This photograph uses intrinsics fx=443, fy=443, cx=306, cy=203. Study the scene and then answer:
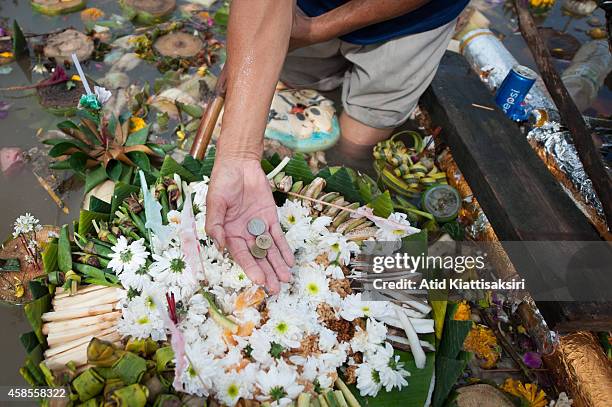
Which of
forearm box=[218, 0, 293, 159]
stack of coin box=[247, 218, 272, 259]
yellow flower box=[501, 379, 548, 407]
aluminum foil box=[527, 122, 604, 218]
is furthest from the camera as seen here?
aluminum foil box=[527, 122, 604, 218]

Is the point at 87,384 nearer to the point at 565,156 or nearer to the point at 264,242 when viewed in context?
the point at 264,242

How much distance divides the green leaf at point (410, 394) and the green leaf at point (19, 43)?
131 inches

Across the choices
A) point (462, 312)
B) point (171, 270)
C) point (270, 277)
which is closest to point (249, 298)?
point (270, 277)

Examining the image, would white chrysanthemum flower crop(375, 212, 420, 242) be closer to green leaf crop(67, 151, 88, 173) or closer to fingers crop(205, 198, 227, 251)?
fingers crop(205, 198, 227, 251)

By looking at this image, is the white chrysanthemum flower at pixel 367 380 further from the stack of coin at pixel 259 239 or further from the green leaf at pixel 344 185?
the green leaf at pixel 344 185

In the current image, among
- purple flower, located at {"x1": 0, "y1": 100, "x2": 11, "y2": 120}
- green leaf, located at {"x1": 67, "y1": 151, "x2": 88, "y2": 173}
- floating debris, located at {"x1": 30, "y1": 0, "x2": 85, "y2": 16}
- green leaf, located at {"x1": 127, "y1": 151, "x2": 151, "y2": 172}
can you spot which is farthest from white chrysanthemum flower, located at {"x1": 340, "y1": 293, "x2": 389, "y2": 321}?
floating debris, located at {"x1": 30, "y1": 0, "x2": 85, "y2": 16}

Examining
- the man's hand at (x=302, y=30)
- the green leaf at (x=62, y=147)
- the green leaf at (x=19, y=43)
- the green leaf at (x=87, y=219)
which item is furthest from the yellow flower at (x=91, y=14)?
the green leaf at (x=87, y=219)

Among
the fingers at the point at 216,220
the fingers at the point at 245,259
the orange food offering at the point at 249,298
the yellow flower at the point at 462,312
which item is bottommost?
the yellow flower at the point at 462,312

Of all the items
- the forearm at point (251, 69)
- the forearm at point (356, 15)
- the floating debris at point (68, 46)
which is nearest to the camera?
the forearm at point (251, 69)

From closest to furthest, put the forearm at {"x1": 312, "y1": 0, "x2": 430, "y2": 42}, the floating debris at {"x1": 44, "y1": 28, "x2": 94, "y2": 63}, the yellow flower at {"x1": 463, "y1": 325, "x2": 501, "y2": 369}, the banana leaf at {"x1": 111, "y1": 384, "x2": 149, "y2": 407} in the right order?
the banana leaf at {"x1": 111, "y1": 384, "x2": 149, "y2": 407} < the yellow flower at {"x1": 463, "y1": 325, "x2": 501, "y2": 369} < the forearm at {"x1": 312, "y1": 0, "x2": 430, "y2": 42} < the floating debris at {"x1": 44, "y1": 28, "x2": 94, "y2": 63}

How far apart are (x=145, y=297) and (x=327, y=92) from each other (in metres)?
2.33

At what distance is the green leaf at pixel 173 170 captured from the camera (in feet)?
6.64

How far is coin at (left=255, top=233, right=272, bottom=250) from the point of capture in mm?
1709

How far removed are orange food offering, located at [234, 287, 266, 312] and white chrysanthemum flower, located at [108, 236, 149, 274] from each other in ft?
1.34
